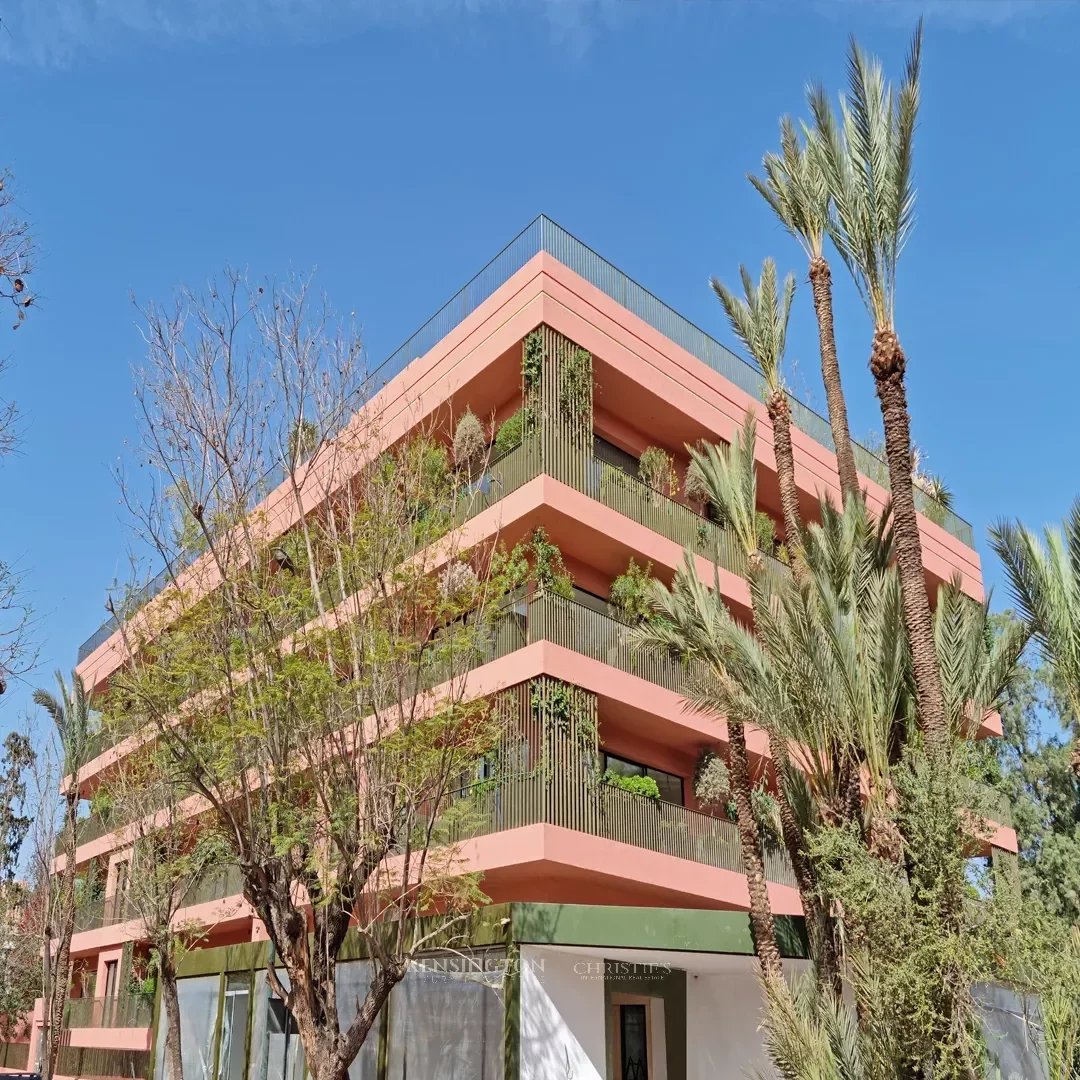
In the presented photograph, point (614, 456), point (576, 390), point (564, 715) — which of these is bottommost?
point (564, 715)

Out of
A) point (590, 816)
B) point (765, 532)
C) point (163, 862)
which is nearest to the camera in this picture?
point (590, 816)

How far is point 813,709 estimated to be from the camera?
44.6 feet

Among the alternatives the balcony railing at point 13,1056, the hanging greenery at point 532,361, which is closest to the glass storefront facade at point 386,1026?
the hanging greenery at point 532,361

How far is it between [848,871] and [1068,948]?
268cm

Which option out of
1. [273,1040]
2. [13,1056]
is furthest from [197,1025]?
[13,1056]

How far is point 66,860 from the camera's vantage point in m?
32.5

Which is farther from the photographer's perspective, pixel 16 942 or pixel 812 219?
pixel 16 942

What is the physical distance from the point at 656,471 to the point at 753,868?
9847mm

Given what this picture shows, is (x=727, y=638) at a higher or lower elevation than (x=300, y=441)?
lower

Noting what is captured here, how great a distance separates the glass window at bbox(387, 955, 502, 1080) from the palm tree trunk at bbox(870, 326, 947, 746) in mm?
6470

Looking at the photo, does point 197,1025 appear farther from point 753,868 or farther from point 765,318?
point 765,318

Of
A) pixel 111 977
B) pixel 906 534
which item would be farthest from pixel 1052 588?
pixel 111 977

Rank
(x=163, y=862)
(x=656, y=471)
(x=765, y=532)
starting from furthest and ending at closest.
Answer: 1. (x=765, y=532)
2. (x=656, y=471)
3. (x=163, y=862)

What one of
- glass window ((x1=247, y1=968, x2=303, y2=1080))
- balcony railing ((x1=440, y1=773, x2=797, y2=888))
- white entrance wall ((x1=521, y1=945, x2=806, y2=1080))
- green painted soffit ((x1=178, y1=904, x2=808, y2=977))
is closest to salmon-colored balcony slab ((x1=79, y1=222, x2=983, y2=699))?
balcony railing ((x1=440, y1=773, x2=797, y2=888))
